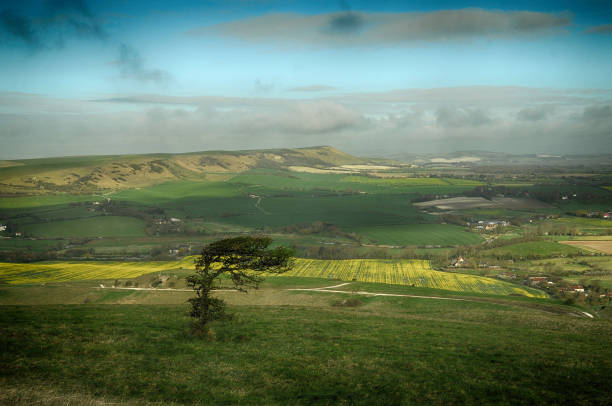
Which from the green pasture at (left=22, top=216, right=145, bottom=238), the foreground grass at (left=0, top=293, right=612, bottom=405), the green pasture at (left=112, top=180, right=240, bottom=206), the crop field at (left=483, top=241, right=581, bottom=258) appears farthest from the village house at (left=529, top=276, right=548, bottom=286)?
the green pasture at (left=112, top=180, right=240, bottom=206)

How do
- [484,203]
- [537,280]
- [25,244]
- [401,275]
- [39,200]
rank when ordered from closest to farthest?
[537,280] → [401,275] → [25,244] → [39,200] → [484,203]

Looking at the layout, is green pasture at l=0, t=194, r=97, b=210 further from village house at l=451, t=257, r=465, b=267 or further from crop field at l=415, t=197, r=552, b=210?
crop field at l=415, t=197, r=552, b=210

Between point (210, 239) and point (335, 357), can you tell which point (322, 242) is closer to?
point (210, 239)

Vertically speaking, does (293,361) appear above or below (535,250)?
above

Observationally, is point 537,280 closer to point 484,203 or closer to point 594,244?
point 594,244

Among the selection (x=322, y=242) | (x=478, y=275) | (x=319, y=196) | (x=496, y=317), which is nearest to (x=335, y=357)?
(x=496, y=317)

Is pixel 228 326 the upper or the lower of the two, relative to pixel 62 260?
upper

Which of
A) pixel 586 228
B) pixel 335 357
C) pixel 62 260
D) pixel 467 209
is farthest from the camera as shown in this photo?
pixel 467 209

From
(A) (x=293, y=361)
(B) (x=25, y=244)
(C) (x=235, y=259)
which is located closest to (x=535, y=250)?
(A) (x=293, y=361)
